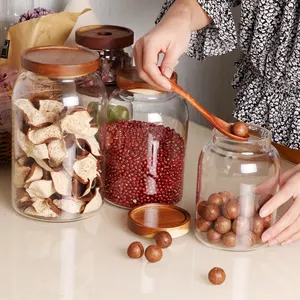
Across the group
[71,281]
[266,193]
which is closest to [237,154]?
[266,193]

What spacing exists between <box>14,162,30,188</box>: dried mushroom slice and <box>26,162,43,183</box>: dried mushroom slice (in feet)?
0.05

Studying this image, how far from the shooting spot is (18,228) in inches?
45.8

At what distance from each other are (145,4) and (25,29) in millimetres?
462

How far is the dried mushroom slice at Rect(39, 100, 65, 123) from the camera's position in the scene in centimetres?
114

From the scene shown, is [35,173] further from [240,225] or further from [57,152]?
[240,225]

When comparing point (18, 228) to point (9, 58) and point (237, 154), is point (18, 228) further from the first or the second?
point (9, 58)

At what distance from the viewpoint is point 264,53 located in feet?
4.82

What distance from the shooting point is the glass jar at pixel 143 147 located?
1213mm

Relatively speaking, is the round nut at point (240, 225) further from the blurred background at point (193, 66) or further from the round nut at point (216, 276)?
the blurred background at point (193, 66)

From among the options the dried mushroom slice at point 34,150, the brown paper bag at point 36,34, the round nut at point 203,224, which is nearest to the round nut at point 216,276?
the round nut at point 203,224

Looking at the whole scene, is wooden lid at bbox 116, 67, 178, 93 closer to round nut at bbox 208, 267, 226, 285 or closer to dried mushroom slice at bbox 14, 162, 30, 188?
dried mushroom slice at bbox 14, 162, 30, 188

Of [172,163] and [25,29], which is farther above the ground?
[25,29]

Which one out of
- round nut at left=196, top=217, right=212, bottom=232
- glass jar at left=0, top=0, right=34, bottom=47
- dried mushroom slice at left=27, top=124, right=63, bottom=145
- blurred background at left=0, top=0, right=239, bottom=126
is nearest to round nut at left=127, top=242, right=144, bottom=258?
round nut at left=196, top=217, right=212, bottom=232

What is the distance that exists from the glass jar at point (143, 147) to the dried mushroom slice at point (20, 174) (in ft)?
0.48
